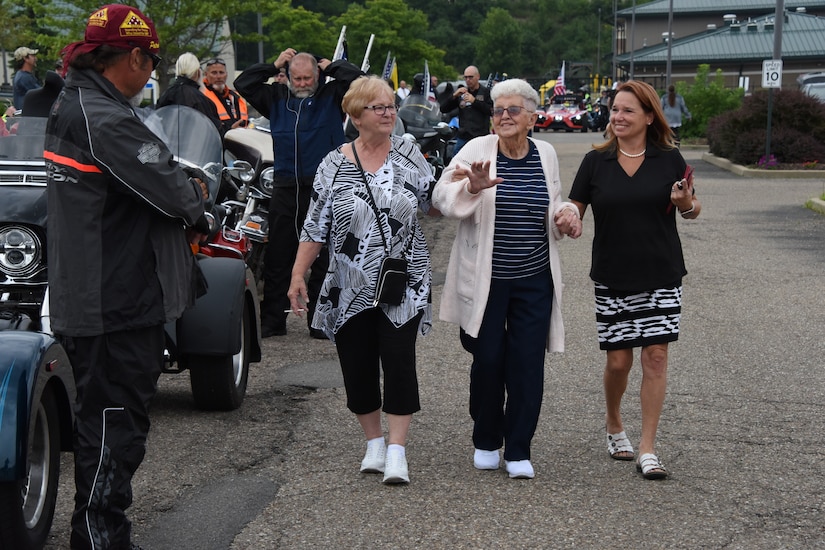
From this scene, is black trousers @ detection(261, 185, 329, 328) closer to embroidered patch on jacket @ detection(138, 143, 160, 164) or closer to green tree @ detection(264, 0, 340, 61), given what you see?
embroidered patch on jacket @ detection(138, 143, 160, 164)

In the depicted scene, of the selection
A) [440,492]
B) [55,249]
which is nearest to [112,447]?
[55,249]

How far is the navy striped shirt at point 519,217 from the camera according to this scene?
5.46m

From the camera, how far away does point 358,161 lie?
5.46 meters

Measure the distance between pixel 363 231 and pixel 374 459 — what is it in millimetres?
1017

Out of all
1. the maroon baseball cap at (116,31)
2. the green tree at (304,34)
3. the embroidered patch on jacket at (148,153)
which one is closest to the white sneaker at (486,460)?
the embroidered patch on jacket at (148,153)

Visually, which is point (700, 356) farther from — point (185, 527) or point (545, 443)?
point (185, 527)

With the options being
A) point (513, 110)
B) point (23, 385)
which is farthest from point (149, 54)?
point (513, 110)

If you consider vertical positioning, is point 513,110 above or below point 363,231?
above

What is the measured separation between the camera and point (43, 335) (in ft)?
14.4

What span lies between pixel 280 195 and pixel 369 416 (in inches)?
145

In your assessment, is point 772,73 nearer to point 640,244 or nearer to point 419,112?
point 419,112

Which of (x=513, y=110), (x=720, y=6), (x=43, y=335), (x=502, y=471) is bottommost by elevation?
(x=502, y=471)

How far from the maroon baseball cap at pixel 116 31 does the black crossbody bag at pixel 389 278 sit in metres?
1.50

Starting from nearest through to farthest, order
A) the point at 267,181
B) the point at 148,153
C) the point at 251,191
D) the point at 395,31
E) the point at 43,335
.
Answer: the point at 148,153
the point at 43,335
the point at 251,191
the point at 267,181
the point at 395,31
